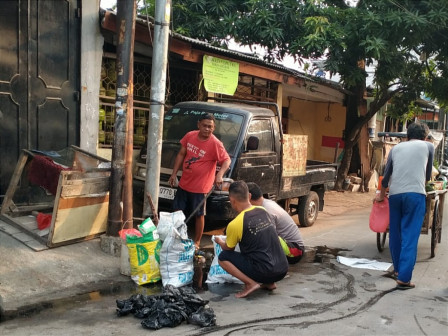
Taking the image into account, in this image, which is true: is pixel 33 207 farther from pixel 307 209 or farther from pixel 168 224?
pixel 307 209

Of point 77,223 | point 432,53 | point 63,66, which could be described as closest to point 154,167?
point 77,223

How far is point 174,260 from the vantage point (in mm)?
4895

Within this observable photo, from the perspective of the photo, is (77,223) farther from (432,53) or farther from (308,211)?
(432,53)

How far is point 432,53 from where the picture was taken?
40.3 ft

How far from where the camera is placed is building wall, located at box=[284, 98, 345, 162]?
17.1 meters

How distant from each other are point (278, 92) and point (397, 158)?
688 cm

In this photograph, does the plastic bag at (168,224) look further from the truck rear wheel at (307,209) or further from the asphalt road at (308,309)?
the truck rear wheel at (307,209)

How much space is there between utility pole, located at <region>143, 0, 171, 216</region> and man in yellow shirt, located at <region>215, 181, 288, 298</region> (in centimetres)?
139

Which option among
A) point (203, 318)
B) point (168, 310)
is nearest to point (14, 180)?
point (168, 310)

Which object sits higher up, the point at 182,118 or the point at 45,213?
the point at 182,118

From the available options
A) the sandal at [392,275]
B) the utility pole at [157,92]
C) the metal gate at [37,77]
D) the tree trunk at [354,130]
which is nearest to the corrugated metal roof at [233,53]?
the tree trunk at [354,130]

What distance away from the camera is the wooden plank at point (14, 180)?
19.4 feet

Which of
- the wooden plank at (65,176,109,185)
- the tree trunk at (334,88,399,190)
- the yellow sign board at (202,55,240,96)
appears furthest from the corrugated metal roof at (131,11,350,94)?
the wooden plank at (65,176,109,185)

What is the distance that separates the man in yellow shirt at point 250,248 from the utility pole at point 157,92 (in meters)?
1.39
